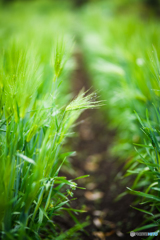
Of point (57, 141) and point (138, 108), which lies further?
point (138, 108)

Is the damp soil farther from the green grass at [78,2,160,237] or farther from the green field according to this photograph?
the green grass at [78,2,160,237]

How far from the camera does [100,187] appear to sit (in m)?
1.80

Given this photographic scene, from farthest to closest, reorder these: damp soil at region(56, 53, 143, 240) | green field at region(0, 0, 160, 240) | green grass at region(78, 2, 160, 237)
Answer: damp soil at region(56, 53, 143, 240)
green grass at region(78, 2, 160, 237)
green field at region(0, 0, 160, 240)

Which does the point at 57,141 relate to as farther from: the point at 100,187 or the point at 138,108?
the point at 100,187

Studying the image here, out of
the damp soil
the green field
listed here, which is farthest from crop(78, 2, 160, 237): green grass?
the damp soil

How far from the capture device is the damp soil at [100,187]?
1.33 m

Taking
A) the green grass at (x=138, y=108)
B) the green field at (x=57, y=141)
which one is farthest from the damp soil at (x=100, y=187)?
the green grass at (x=138, y=108)

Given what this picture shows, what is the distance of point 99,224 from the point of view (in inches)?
55.1

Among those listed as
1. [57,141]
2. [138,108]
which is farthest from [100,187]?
[57,141]

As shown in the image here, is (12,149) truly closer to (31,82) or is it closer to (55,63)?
(31,82)

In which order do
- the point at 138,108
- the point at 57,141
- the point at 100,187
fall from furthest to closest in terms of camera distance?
the point at 100,187 < the point at 138,108 < the point at 57,141

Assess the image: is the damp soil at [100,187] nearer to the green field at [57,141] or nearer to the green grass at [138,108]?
the green field at [57,141]

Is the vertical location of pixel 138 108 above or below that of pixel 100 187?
above

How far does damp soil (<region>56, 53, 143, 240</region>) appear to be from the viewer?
133cm
